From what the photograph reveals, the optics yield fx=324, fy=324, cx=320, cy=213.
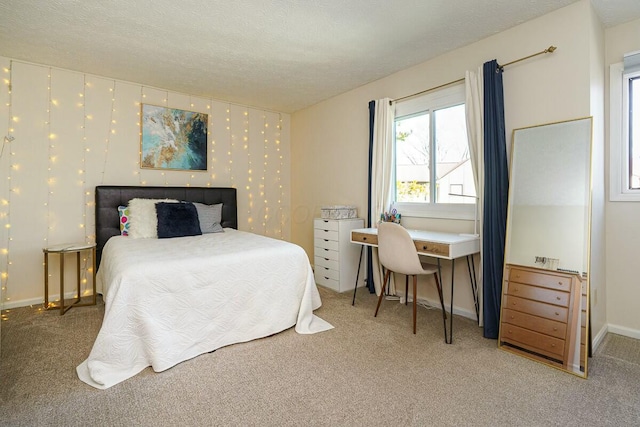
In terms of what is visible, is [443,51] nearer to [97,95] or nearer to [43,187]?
[97,95]

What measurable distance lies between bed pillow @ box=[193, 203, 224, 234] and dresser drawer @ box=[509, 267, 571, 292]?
2996 mm

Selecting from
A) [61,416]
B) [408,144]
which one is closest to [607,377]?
[408,144]

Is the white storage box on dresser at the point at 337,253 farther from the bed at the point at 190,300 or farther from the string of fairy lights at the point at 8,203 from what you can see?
the string of fairy lights at the point at 8,203

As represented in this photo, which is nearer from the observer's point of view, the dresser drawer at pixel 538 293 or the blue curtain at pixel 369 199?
the dresser drawer at pixel 538 293

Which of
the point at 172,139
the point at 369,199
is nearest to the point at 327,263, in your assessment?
the point at 369,199

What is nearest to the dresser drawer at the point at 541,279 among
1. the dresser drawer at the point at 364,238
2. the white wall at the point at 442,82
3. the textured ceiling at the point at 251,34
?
the white wall at the point at 442,82

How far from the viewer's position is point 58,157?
11.2 ft

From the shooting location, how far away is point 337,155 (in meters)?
4.36

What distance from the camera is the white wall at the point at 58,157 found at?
3217 millimetres

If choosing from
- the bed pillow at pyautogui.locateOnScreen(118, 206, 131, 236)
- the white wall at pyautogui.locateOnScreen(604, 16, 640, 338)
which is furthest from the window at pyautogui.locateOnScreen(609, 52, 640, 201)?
the bed pillow at pyautogui.locateOnScreen(118, 206, 131, 236)

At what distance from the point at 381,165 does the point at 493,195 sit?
131 centimetres

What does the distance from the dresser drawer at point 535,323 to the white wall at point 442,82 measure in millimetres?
629

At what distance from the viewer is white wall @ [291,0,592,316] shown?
2.33 metres

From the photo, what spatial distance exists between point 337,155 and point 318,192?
0.63 metres
